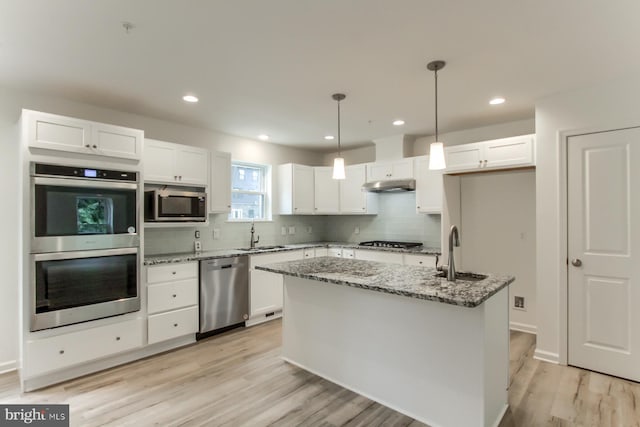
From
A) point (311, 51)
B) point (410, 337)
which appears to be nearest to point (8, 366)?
point (410, 337)

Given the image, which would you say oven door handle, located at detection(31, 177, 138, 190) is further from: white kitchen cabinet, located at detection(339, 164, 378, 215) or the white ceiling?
white kitchen cabinet, located at detection(339, 164, 378, 215)

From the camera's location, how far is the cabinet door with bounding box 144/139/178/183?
3.58 m

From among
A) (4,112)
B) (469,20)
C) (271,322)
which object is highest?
(469,20)

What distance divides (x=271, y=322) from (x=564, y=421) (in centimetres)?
314

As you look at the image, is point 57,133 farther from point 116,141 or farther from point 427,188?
point 427,188

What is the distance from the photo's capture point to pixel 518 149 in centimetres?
344

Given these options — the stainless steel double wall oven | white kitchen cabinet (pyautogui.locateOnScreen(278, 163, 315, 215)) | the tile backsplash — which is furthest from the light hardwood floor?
white kitchen cabinet (pyautogui.locateOnScreen(278, 163, 315, 215))

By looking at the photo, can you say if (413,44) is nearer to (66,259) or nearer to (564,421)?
(564,421)

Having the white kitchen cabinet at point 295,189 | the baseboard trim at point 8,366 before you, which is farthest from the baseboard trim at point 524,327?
the baseboard trim at point 8,366

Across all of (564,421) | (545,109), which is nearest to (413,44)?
(545,109)

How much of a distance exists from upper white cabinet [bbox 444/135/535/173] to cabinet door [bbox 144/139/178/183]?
318cm

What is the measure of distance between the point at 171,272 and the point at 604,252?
4.10m

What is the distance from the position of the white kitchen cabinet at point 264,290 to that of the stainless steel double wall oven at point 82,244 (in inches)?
53.3

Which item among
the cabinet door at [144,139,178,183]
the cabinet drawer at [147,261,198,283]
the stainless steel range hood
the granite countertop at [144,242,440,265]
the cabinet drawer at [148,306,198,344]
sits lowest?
the cabinet drawer at [148,306,198,344]
